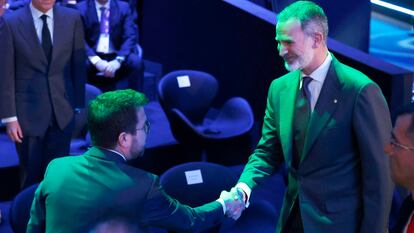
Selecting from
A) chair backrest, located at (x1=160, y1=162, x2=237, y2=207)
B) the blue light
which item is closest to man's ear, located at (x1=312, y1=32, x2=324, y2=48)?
chair backrest, located at (x1=160, y1=162, x2=237, y2=207)

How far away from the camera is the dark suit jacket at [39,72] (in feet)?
14.2

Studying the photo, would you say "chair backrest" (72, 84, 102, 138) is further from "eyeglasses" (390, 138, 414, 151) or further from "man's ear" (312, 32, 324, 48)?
"eyeglasses" (390, 138, 414, 151)

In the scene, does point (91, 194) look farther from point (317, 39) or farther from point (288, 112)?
point (317, 39)

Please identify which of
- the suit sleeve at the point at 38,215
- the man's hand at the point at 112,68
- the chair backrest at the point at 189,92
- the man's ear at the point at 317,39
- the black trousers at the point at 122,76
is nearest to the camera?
the suit sleeve at the point at 38,215

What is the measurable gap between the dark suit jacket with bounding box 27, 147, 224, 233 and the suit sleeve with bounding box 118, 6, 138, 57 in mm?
3790

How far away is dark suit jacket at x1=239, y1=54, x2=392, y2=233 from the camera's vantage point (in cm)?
278

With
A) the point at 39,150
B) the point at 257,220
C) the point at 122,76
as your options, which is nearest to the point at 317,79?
the point at 257,220

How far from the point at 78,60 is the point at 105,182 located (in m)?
2.28

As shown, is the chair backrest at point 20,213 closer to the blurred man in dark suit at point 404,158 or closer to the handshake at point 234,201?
the handshake at point 234,201

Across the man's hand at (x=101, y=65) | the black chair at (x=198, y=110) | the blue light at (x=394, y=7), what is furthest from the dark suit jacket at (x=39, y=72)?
the blue light at (x=394, y=7)

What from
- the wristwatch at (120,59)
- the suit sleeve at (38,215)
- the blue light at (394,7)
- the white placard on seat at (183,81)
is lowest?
the blue light at (394,7)

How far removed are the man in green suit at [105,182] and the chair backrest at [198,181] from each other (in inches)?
45.1

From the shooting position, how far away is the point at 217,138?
18.3 ft

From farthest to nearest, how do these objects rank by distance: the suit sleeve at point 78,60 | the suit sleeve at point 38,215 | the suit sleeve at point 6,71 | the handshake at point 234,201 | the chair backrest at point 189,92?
1. the chair backrest at point 189,92
2. the suit sleeve at point 78,60
3. the suit sleeve at point 6,71
4. the handshake at point 234,201
5. the suit sleeve at point 38,215
